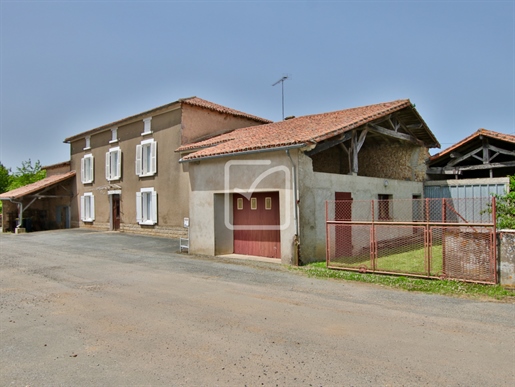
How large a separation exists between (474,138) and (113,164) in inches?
715

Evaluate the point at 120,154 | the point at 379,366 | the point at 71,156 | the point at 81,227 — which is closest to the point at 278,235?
the point at 379,366

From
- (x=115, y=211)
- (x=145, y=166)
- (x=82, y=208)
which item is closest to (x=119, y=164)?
(x=145, y=166)

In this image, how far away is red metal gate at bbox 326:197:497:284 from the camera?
7566 millimetres

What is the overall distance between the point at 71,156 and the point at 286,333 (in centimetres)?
2469

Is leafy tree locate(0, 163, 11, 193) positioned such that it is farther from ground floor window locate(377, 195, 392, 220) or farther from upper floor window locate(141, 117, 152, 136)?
ground floor window locate(377, 195, 392, 220)

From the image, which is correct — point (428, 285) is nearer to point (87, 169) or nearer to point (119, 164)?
point (119, 164)

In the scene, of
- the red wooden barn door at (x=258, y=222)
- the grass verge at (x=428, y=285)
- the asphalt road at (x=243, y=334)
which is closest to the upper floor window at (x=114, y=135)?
the red wooden barn door at (x=258, y=222)

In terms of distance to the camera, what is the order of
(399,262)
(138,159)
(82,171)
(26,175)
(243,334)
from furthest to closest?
(26,175) < (82,171) < (138,159) < (399,262) < (243,334)

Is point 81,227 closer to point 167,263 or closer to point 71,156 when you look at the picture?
point 71,156

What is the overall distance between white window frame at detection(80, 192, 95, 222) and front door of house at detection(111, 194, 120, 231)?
2.22m

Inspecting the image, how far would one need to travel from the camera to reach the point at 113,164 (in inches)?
845

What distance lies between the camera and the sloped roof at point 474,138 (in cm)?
1426

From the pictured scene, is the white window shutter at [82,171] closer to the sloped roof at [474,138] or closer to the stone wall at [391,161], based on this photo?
the stone wall at [391,161]

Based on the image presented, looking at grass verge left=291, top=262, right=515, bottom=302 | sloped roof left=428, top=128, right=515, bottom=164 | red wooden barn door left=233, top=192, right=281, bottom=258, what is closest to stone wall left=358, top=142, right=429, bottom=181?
sloped roof left=428, top=128, right=515, bottom=164
